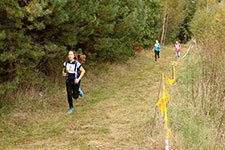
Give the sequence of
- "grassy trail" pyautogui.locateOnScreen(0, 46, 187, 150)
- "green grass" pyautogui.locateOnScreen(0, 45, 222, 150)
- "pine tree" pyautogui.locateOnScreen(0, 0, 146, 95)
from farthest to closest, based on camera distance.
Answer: "pine tree" pyautogui.locateOnScreen(0, 0, 146, 95) < "grassy trail" pyautogui.locateOnScreen(0, 46, 187, 150) < "green grass" pyautogui.locateOnScreen(0, 45, 222, 150)

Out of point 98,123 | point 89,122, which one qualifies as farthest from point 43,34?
point 98,123

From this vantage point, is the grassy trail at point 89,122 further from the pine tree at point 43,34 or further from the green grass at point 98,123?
the pine tree at point 43,34

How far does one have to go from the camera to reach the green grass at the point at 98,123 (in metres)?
4.71

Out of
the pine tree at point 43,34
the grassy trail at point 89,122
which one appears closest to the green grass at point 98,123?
the grassy trail at point 89,122

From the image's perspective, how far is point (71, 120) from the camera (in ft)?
21.1

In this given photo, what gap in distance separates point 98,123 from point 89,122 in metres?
0.27

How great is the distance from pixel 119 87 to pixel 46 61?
11.2 ft

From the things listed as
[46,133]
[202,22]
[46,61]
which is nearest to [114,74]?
[46,61]

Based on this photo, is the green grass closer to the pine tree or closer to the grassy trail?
the grassy trail

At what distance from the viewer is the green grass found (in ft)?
15.5

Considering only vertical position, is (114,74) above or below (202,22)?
below

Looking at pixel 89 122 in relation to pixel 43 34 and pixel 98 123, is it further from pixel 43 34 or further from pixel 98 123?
pixel 43 34

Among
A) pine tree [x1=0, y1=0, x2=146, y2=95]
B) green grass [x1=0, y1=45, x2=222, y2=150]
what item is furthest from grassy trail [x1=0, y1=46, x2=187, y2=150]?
pine tree [x1=0, y1=0, x2=146, y2=95]

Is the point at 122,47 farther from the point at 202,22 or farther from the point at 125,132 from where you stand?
the point at 202,22
